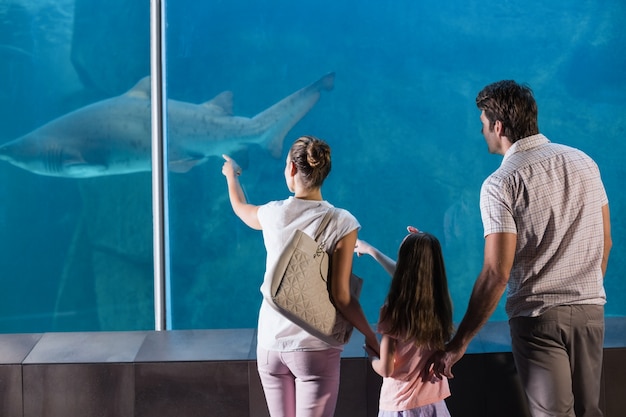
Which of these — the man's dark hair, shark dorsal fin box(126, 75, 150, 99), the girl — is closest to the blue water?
shark dorsal fin box(126, 75, 150, 99)

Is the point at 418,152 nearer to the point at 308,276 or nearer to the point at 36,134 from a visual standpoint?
the point at 36,134

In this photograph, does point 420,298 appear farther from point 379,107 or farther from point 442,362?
point 379,107

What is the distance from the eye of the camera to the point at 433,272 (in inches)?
76.9

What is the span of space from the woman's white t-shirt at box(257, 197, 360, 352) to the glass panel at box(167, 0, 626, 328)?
461 centimetres

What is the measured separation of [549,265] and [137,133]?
3680mm

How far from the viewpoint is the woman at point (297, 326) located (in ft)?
6.21

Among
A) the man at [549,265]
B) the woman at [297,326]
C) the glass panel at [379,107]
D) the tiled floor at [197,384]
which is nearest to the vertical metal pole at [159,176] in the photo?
the tiled floor at [197,384]

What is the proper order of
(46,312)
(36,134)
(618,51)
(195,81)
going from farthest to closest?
1. (618,51)
2. (195,81)
3. (46,312)
4. (36,134)

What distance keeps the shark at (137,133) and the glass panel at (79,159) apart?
0.04 ft

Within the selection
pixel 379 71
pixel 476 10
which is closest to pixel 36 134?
pixel 379 71

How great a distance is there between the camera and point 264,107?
8.89 metres

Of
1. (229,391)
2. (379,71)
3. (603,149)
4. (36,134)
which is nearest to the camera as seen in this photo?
(229,391)

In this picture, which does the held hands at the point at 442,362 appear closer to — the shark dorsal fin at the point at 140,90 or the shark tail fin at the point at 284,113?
the shark tail fin at the point at 284,113

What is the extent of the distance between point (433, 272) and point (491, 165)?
883cm
